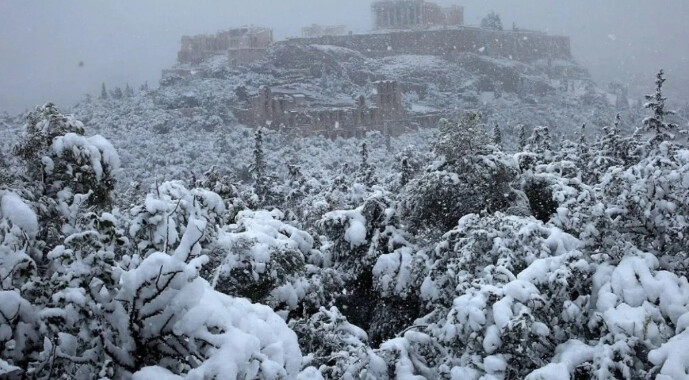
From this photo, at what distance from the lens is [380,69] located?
74.5 m

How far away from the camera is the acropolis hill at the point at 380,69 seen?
57.5 meters

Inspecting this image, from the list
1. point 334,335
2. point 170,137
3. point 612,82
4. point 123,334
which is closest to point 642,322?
point 334,335

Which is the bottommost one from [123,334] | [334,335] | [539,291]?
[334,335]

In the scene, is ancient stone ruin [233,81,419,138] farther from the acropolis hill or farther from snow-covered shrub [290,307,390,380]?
snow-covered shrub [290,307,390,380]

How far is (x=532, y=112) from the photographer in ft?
215

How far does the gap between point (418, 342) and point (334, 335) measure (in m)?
0.79

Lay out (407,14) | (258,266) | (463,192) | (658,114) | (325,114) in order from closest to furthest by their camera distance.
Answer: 1. (258,266)
2. (463,192)
3. (658,114)
4. (325,114)
5. (407,14)

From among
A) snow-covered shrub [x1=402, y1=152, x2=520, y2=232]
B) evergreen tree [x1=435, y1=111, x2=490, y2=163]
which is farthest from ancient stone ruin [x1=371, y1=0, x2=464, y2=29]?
snow-covered shrub [x1=402, y1=152, x2=520, y2=232]

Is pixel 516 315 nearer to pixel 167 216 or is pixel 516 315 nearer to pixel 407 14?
pixel 167 216

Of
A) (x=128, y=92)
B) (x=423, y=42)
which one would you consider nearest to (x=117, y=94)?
(x=128, y=92)

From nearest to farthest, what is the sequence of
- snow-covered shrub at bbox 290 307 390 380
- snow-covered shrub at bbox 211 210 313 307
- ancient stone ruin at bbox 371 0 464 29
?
snow-covered shrub at bbox 290 307 390 380
snow-covered shrub at bbox 211 210 313 307
ancient stone ruin at bbox 371 0 464 29

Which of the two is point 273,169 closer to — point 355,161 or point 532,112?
point 355,161

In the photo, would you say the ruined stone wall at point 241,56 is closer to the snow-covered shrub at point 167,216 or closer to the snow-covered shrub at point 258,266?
the snow-covered shrub at point 258,266

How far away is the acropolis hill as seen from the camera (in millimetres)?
57469
